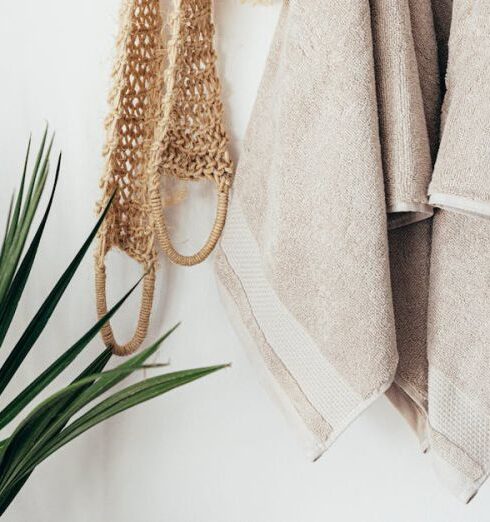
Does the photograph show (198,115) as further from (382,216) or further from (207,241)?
(382,216)

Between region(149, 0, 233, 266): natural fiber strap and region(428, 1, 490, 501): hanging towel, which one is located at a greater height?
region(149, 0, 233, 266): natural fiber strap

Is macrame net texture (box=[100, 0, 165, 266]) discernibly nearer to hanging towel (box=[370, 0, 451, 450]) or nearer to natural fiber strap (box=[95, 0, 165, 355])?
natural fiber strap (box=[95, 0, 165, 355])

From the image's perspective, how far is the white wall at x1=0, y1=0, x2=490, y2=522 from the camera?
39.6 inches

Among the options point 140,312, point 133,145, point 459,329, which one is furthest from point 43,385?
point 459,329

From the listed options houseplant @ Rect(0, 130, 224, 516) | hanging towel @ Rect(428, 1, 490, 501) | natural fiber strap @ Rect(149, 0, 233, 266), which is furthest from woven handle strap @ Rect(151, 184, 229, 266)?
hanging towel @ Rect(428, 1, 490, 501)

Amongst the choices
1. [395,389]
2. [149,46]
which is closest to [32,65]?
[149,46]

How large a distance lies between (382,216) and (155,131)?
32 centimetres

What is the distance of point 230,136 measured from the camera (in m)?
0.99

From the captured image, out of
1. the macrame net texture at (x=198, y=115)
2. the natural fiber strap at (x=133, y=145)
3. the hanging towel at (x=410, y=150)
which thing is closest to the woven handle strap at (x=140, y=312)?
the natural fiber strap at (x=133, y=145)

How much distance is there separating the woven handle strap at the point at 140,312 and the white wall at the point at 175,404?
0.06 metres

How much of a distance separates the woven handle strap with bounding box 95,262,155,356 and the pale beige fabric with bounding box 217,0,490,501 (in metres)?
0.19

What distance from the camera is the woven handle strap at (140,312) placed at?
3.14ft

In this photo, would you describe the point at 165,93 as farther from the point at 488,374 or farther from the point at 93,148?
the point at 488,374

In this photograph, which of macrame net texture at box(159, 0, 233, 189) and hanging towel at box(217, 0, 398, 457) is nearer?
hanging towel at box(217, 0, 398, 457)
